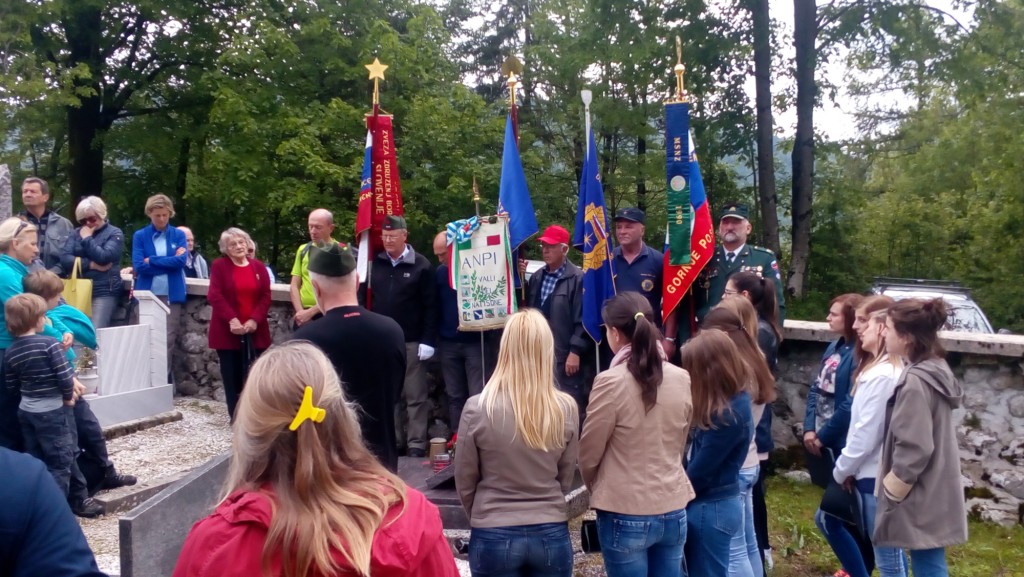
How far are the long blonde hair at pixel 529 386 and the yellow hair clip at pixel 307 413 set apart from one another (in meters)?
1.55

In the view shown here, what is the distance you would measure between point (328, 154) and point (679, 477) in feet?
46.8

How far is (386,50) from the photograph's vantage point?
56.5ft

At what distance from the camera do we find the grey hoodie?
3.70 m

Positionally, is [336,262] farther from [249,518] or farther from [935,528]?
[935,528]

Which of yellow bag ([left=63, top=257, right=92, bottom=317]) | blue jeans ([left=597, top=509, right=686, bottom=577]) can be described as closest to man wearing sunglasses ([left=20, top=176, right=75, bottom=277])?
yellow bag ([left=63, top=257, right=92, bottom=317])

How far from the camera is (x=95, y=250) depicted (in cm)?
795

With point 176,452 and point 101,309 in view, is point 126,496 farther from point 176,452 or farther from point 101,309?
point 101,309

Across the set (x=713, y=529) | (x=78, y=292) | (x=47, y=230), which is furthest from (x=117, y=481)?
(x=713, y=529)

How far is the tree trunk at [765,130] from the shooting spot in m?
14.7

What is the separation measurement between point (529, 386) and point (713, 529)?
4.09 ft

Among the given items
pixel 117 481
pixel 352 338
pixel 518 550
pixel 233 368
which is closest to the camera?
pixel 518 550

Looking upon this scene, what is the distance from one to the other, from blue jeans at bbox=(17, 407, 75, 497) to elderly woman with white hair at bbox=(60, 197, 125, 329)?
2.69 meters

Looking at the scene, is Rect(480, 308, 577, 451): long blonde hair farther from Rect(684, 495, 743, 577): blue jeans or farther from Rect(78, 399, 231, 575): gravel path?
Rect(78, 399, 231, 575): gravel path

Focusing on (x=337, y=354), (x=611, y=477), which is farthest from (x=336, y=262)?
(x=611, y=477)
